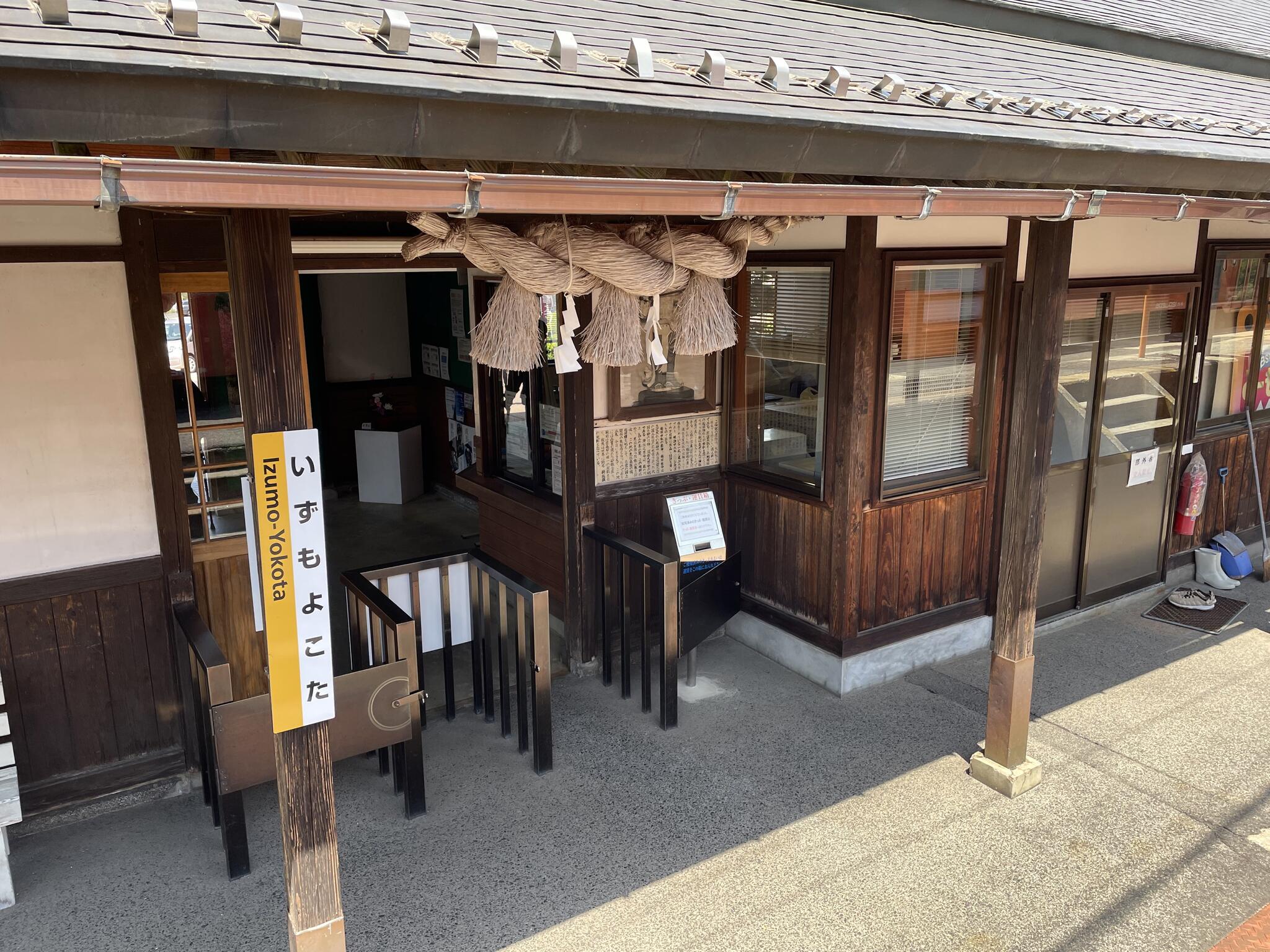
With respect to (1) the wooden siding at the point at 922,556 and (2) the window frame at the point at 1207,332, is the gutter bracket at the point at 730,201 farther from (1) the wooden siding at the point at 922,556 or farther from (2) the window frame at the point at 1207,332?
(2) the window frame at the point at 1207,332

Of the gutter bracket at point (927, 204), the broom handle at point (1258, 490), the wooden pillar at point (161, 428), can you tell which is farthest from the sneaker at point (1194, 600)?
the wooden pillar at point (161, 428)

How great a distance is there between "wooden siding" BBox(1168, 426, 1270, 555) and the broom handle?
5 centimetres

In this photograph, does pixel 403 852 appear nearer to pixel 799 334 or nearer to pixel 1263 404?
pixel 799 334

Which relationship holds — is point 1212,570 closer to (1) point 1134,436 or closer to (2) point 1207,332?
(1) point 1134,436

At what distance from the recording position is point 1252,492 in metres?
7.36

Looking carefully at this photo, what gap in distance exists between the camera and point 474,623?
478cm

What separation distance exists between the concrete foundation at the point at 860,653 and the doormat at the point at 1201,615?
4.89ft

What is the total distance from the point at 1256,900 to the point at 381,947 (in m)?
3.35

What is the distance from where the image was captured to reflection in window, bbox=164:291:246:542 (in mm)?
4090

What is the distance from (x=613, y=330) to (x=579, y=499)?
70.4 inches

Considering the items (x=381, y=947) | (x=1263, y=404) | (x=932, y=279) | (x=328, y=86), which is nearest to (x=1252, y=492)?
(x=1263, y=404)

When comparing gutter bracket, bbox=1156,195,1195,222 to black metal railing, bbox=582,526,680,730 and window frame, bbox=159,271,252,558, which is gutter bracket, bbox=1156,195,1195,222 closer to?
black metal railing, bbox=582,526,680,730

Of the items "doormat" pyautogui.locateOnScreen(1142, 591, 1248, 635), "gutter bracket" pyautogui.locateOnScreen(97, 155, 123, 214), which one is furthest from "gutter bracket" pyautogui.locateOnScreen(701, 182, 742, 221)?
"doormat" pyautogui.locateOnScreen(1142, 591, 1248, 635)

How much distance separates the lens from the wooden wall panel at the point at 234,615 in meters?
4.18
